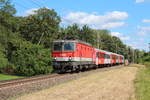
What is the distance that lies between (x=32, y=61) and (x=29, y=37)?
32.2m

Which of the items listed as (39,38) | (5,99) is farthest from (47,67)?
(39,38)

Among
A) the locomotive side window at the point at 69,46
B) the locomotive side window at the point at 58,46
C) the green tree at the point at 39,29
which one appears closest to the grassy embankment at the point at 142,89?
the locomotive side window at the point at 69,46

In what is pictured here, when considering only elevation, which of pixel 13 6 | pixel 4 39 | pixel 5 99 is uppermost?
pixel 13 6

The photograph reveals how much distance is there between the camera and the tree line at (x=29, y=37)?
3472 centimetres

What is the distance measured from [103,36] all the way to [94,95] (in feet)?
359

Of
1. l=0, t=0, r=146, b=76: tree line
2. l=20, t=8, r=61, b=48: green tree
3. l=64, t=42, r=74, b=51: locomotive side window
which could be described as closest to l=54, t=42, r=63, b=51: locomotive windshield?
l=64, t=42, r=74, b=51: locomotive side window

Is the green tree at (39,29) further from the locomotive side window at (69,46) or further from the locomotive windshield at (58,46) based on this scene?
the locomotive side window at (69,46)

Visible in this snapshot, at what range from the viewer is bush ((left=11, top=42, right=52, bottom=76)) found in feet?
113

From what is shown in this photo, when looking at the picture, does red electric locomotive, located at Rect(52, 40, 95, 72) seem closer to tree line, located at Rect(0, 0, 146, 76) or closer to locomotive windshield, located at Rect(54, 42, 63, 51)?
locomotive windshield, located at Rect(54, 42, 63, 51)

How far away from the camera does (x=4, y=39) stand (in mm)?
49875

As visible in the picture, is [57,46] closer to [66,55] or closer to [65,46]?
[65,46]

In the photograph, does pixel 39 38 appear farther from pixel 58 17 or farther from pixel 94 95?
pixel 94 95

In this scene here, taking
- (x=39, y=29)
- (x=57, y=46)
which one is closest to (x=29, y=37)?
(x=39, y=29)

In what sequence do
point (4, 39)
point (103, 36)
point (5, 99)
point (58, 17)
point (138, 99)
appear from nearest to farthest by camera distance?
point (138, 99) → point (5, 99) → point (4, 39) → point (58, 17) → point (103, 36)
